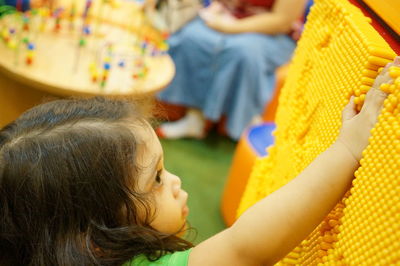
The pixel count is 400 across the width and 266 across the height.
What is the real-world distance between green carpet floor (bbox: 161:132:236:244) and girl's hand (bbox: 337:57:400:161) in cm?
118

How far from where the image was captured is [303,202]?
547 mm

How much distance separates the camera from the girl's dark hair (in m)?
0.69

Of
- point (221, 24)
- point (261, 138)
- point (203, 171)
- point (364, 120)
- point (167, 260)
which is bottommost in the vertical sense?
point (203, 171)

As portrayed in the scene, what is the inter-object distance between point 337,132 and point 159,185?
327 mm

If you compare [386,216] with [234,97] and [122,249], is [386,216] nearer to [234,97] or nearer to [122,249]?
[122,249]

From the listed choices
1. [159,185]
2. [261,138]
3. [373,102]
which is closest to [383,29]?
[373,102]

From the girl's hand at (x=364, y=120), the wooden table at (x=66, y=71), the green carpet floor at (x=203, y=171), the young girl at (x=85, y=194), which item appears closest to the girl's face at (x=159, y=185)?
the young girl at (x=85, y=194)

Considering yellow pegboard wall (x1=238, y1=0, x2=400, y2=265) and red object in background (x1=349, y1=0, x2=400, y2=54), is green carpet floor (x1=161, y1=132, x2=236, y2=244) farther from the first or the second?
red object in background (x1=349, y1=0, x2=400, y2=54)

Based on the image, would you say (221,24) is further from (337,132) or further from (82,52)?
(337,132)

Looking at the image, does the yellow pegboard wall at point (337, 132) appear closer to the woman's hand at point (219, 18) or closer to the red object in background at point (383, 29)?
the red object in background at point (383, 29)

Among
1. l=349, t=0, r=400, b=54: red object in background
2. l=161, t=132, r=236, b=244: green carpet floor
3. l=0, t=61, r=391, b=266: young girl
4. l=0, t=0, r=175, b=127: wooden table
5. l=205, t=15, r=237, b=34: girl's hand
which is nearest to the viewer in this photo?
l=349, t=0, r=400, b=54: red object in background

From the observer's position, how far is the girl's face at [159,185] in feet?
2.42

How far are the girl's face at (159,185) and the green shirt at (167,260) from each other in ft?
0.22

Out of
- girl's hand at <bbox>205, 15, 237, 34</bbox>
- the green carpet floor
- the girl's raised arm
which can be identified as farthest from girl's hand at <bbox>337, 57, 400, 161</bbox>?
girl's hand at <bbox>205, 15, 237, 34</bbox>
